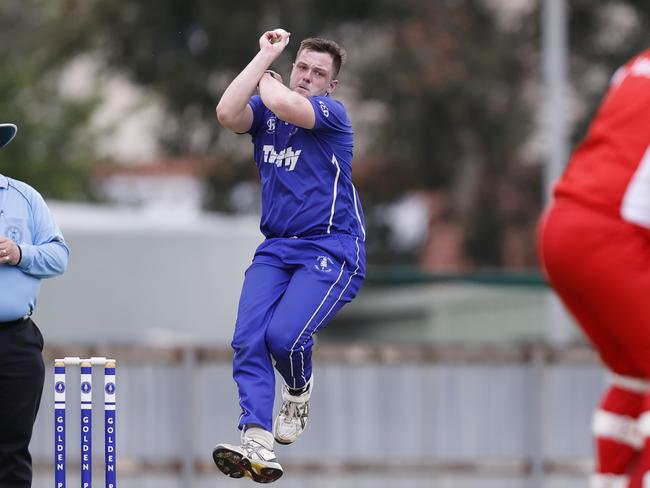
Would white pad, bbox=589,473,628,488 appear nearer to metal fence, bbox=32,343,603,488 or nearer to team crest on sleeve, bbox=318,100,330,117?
team crest on sleeve, bbox=318,100,330,117

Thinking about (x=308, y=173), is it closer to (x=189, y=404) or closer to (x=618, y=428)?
(x=618, y=428)

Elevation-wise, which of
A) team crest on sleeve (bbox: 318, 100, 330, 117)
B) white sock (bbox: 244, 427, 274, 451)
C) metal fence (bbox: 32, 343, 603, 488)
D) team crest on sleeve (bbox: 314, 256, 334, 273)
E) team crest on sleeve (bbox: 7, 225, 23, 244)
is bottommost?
metal fence (bbox: 32, 343, 603, 488)

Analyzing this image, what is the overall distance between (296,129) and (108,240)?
42.3 feet

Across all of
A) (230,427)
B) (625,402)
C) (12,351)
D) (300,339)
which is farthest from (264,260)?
(230,427)

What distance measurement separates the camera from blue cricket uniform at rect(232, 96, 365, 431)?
6977 mm

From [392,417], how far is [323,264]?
24.3 feet

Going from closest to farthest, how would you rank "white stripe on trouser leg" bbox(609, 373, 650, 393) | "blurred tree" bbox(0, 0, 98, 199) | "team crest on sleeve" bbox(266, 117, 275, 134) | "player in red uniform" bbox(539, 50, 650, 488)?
"player in red uniform" bbox(539, 50, 650, 488) < "white stripe on trouser leg" bbox(609, 373, 650, 393) < "team crest on sleeve" bbox(266, 117, 275, 134) < "blurred tree" bbox(0, 0, 98, 199)

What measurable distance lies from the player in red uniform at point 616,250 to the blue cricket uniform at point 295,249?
1807mm

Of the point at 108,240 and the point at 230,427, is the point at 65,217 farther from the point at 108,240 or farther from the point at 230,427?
the point at 230,427

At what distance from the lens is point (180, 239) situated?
20641 millimetres

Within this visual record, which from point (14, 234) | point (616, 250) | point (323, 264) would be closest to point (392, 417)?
point (323, 264)

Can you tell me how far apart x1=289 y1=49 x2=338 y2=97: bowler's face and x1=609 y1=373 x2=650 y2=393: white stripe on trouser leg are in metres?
2.32

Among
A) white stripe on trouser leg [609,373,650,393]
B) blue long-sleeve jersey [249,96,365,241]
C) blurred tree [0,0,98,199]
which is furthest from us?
blurred tree [0,0,98,199]

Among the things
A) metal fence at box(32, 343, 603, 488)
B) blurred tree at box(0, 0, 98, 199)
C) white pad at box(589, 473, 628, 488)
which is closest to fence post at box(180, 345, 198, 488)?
metal fence at box(32, 343, 603, 488)
